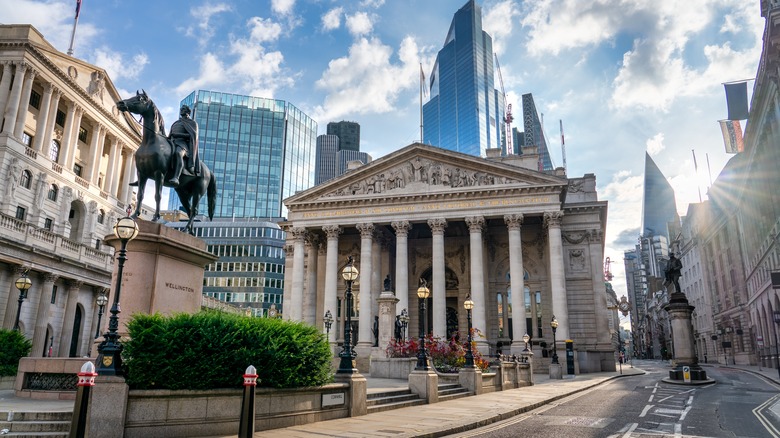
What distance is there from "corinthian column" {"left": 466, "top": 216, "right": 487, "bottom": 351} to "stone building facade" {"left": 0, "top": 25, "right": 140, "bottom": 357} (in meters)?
32.3

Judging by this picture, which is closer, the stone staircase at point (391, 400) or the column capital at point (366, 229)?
the stone staircase at point (391, 400)

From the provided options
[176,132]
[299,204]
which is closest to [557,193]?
[299,204]

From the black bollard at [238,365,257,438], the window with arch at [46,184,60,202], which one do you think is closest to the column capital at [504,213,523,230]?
the black bollard at [238,365,257,438]

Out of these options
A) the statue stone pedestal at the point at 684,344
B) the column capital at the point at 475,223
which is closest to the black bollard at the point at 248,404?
the statue stone pedestal at the point at 684,344

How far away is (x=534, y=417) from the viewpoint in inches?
625

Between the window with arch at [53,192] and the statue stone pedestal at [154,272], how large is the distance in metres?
35.9

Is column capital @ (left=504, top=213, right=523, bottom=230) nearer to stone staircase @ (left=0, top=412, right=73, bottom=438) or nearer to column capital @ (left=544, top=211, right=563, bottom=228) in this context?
column capital @ (left=544, top=211, right=563, bottom=228)

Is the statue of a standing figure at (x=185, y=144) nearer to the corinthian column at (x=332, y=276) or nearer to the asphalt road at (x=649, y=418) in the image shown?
the asphalt road at (x=649, y=418)

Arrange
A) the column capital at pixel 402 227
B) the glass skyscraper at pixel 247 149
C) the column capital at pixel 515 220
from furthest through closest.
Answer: the glass skyscraper at pixel 247 149
the column capital at pixel 402 227
the column capital at pixel 515 220

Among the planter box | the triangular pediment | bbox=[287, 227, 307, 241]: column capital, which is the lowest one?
the planter box

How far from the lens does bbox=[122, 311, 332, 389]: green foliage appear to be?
404 inches

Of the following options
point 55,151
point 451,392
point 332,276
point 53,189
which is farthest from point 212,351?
point 55,151

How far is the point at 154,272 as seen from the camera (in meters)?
12.9

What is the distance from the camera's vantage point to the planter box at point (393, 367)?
86.9 ft
